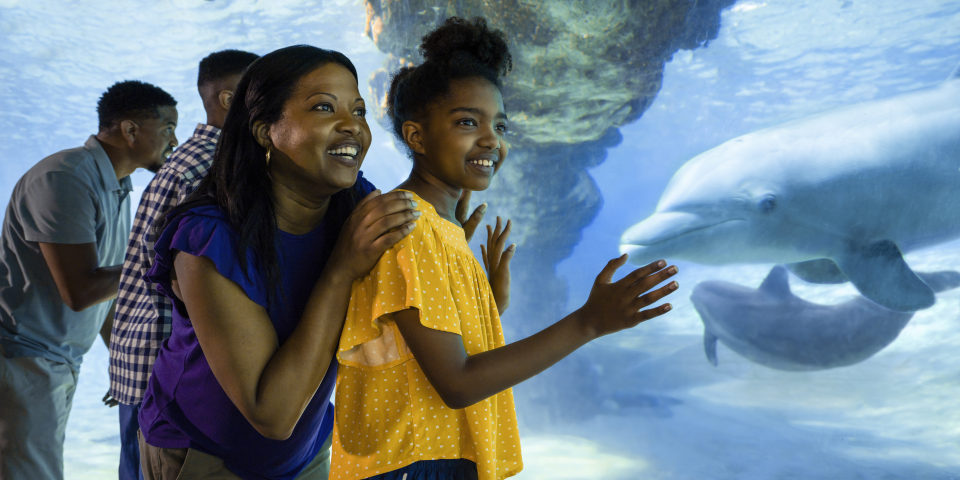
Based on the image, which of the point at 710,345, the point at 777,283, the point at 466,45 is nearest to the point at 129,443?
the point at 466,45

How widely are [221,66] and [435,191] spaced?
3.85 ft

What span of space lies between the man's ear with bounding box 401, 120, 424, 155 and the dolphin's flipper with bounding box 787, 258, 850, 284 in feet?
18.2

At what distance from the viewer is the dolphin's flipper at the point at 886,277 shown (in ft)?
14.5

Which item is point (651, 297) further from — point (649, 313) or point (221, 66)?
point (221, 66)

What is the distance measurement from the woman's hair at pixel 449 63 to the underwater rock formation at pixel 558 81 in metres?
4.48

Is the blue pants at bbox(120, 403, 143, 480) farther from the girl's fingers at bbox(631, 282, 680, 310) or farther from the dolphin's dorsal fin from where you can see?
the dolphin's dorsal fin

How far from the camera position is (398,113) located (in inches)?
56.1

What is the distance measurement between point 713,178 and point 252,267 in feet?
18.2

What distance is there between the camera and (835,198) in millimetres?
5094

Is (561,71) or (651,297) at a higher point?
(561,71)

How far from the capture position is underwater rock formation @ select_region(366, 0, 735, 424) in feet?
18.2

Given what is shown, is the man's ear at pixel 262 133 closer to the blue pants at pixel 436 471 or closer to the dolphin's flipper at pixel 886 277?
the blue pants at pixel 436 471

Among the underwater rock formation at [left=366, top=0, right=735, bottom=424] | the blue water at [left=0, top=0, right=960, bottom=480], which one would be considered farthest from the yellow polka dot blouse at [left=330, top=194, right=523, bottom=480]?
the blue water at [left=0, top=0, right=960, bottom=480]

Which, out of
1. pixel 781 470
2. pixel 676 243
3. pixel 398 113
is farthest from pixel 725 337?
pixel 398 113
